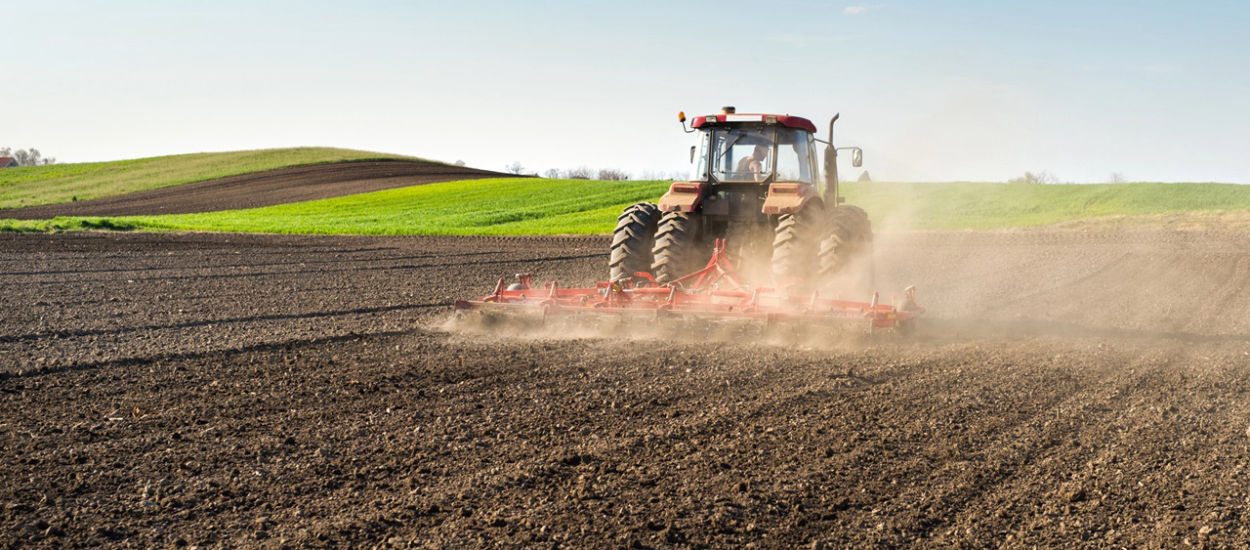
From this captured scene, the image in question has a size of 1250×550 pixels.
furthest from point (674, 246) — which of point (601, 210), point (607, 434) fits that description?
point (601, 210)

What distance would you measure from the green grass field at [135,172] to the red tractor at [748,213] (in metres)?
45.4

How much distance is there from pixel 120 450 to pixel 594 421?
8.31 ft

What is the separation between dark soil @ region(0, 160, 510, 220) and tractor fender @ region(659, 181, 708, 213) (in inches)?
1353

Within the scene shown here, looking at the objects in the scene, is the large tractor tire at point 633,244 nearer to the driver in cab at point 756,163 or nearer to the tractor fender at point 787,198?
the driver in cab at point 756,163

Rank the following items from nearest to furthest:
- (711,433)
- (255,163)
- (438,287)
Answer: (711,433), (438,287), (255,163)

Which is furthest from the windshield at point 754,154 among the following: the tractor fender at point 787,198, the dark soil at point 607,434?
the dark soil at point 607,434

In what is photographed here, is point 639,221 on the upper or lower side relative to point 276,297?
upper

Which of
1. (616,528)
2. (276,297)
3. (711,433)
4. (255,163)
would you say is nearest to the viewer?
(616,528)

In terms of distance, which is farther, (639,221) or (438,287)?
(438,287)

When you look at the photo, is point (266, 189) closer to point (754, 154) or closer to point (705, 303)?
point (754, 154)

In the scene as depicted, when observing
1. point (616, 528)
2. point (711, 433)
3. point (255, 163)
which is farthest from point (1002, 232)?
point (255, 163)

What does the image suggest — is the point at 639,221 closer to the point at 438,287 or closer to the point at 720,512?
the point at 438,287

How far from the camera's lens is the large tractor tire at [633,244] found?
10.7 metres

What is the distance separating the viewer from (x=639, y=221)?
35.5ft
